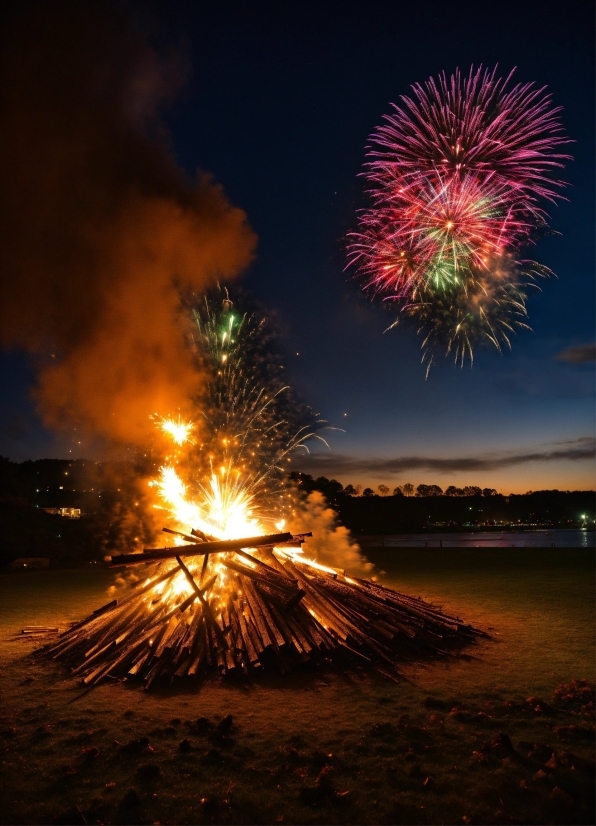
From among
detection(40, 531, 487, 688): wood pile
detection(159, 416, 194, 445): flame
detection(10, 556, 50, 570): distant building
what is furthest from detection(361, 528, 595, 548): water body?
detection(40, 531, 487, 688): wood pile

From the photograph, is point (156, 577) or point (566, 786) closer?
point (566, 786)

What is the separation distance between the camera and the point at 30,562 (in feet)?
105

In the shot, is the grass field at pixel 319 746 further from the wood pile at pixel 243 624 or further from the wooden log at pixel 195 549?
the wooden log at pixel 195 549

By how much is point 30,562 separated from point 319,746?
30436 mm

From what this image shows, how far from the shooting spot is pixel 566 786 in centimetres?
515

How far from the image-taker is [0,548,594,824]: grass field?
16.3ft

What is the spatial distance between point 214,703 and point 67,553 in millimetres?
32152

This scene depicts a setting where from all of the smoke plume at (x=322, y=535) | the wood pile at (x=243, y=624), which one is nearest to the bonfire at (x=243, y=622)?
the wood pile at (x=243, y=624)

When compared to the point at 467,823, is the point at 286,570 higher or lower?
higher

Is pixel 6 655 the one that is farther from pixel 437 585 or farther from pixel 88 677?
pixel 437 585

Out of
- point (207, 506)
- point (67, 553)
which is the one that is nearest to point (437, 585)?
point (207, 506)

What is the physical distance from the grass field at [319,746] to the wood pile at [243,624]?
0.44 meters

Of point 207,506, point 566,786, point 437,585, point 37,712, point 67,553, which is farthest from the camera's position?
point 67,553

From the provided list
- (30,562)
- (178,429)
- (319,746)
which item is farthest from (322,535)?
(319,746)
